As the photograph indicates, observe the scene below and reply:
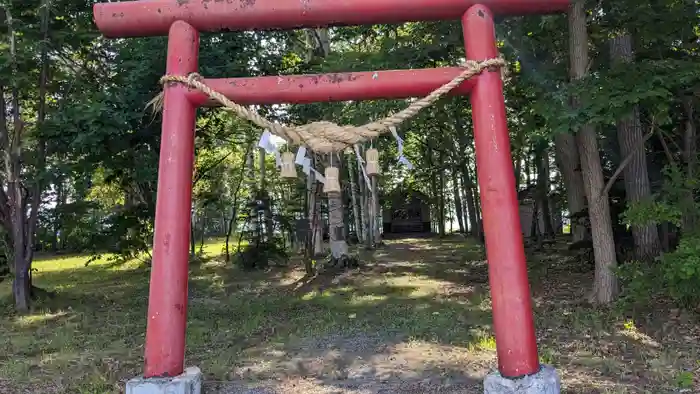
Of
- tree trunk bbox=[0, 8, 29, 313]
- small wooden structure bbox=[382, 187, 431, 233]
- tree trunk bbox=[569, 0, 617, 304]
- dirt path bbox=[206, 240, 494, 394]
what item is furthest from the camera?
small wooden structure bbox=[382, 187, 431, 233]

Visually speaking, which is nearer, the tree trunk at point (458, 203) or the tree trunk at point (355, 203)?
the tree trunk at point (355, 203)

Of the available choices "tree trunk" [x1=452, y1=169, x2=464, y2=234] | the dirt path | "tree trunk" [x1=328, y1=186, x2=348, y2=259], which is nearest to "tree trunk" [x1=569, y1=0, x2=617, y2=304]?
the dirt path

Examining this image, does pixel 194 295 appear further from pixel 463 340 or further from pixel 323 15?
pixel 323 15

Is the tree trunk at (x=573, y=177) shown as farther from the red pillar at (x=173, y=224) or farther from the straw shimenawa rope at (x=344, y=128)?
the red pillar at (x=173, y=224)

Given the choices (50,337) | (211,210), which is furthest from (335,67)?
(211,210)

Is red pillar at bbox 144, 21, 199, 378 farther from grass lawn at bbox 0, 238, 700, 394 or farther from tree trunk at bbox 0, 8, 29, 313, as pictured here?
tree trunk at bbox 0, 8, 29, 313

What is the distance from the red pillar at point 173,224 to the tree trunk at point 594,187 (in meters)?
4.97

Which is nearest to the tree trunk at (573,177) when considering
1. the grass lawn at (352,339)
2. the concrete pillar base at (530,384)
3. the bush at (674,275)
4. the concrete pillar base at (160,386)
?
the grass lawn at (352,339)

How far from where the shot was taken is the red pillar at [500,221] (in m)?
3.43

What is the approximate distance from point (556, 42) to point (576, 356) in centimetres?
547

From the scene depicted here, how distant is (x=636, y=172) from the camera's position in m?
7.80

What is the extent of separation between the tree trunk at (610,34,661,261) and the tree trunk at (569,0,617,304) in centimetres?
102

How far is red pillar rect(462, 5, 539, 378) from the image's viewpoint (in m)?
3.43

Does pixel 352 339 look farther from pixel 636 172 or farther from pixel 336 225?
pixel 336 225
